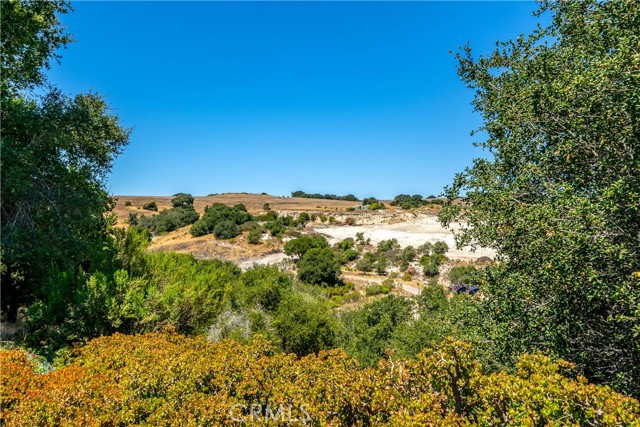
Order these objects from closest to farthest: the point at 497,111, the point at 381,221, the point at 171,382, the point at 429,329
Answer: the point at 171,382
the point at 497,111
the point at 429,329
the point at 381,221

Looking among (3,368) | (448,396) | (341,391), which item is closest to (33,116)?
(3,368)

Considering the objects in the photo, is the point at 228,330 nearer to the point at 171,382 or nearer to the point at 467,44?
the point at 171,382

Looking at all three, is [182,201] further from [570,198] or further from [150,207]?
[570,198]

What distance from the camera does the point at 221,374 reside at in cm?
514

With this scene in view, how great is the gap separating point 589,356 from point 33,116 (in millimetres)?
13700

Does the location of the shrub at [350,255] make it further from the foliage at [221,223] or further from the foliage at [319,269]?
the foliage at [221,223]

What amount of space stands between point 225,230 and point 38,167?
102ft

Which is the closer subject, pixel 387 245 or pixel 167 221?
pixel 387 245

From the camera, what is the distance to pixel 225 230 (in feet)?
133

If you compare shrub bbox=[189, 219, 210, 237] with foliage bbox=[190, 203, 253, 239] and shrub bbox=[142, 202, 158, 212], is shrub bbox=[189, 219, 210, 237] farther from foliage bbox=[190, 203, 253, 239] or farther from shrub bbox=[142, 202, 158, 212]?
shrub bbox=[142, 202, 158, 212]

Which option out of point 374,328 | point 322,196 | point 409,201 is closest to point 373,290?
point 374,328

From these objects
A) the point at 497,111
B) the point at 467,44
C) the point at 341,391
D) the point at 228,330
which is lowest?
the point at 228,330

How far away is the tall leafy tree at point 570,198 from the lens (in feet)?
15.9

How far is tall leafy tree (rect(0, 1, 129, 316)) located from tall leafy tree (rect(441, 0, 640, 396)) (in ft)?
34.5
